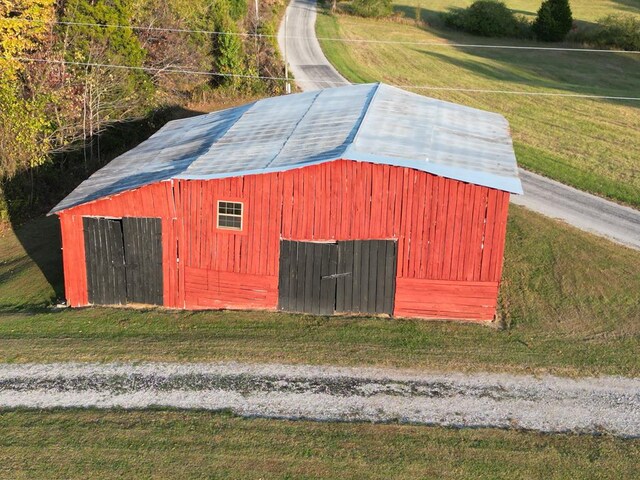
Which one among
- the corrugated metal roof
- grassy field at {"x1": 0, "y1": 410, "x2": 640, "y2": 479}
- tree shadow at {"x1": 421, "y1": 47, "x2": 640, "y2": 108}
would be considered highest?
tree shadow at {"x1": 421, "y1": 47, "x2": 640, "y2": 108}

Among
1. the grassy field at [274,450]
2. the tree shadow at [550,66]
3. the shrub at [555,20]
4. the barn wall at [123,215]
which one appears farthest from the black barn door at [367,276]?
the shrub at [555,20]

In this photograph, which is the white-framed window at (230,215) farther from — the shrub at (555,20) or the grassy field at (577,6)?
the grassy field at (577,6)

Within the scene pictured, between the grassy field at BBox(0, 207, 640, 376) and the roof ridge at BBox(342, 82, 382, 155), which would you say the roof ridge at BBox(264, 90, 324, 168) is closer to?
the roof ridge at BBox(342, 82, 382, 155)

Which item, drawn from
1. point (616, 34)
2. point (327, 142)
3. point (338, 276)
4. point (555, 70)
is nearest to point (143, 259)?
point (338, 276)

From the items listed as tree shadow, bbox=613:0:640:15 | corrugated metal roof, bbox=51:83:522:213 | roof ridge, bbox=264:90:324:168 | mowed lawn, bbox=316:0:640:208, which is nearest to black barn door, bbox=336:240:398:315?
corrugated metal roof, bbox=51:83:522:213

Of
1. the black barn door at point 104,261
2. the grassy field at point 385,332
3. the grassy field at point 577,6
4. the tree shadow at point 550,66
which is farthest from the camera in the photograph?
the grassy field at point 577,6
